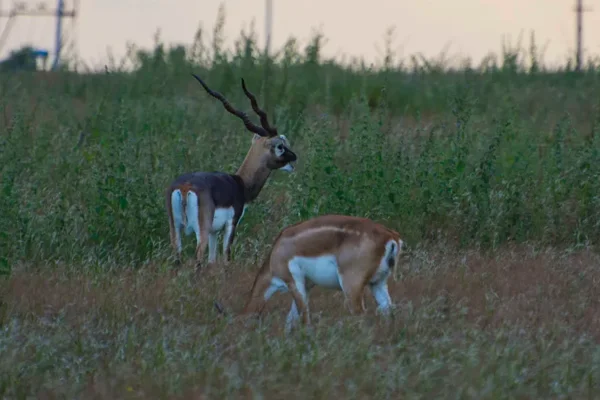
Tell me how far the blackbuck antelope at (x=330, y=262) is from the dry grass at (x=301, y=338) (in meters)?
0.23

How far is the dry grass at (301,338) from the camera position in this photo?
614cm

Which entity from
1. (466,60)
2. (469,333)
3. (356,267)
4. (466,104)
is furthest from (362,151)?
(466,60)

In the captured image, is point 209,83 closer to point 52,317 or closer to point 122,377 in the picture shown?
point 52,317

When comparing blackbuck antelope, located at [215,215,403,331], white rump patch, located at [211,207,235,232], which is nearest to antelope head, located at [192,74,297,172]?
white rump patch, located at [211,207,235,232]

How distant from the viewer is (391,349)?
6809mm

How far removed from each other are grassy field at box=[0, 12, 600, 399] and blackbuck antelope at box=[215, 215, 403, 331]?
20cm

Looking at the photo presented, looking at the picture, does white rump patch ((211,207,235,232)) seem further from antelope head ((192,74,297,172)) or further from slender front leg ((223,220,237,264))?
antelope head ((192,74,297,172))

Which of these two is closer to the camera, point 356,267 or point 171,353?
point 171,353

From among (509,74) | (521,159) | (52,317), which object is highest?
(509,74)

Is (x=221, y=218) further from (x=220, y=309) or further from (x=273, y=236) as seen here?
(x=220, y=309)

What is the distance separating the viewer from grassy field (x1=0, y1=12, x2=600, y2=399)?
640cm

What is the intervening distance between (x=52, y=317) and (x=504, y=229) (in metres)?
5.08

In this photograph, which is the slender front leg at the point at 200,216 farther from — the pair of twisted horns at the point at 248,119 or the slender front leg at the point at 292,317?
the slender front leg at the point at 292,317

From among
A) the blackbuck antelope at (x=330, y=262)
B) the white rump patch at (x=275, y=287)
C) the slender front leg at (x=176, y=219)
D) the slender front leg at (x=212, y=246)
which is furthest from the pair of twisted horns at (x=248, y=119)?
the white rump patch at (x=275, y=287)
